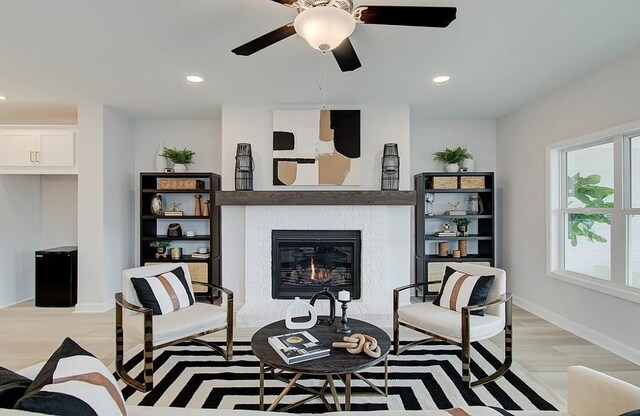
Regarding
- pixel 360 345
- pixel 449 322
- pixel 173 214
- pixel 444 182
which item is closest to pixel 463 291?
pixel 449 322

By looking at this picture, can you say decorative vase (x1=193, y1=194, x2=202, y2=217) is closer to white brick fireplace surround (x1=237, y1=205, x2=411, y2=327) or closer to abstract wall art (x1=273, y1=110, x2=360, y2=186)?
white brick fireplace surround (x1=237, y1=205, x2=411, y2=327)

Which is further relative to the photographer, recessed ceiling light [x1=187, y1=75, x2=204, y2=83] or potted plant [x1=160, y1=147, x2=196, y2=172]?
potted plant [x1=160, y1=147, x2=196, y2=172]

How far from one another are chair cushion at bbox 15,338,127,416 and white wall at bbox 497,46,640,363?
366 cm

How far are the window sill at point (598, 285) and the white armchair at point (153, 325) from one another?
3.29 meters

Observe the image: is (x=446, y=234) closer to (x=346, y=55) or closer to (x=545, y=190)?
(x=545, y=190)

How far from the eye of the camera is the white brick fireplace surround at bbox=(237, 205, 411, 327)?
4207 millimetres

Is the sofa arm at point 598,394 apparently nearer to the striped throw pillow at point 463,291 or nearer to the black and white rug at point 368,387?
the black and white rug at point 368,387

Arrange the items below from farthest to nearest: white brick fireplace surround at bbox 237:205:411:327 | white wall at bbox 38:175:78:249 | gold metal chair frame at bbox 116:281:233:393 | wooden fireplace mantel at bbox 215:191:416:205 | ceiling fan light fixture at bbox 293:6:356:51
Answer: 1. white wall at bbox 38:175:78:249
2. white brick fireplace surround at bbox 237:205:411:327
3. wooden fireplace mantel at bbox 215:191:416:205
4. gold metal chair frame at bbox 116:281:233:393
5. ceiling fan light fixture at bbox 293:6:356:51

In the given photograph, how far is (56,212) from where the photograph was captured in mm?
5074

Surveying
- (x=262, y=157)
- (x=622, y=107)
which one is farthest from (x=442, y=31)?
(x=262, y=157)

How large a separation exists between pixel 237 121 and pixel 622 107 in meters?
3.81

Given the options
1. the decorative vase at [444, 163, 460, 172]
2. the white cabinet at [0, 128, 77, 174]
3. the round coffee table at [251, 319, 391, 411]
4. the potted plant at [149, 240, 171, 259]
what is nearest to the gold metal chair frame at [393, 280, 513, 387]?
the round coffee table at [251, 319, 391, 411]

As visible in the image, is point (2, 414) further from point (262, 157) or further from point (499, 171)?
point (499, 171)

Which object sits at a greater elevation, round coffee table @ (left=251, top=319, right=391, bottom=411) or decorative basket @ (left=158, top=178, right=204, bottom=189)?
decorative basket @ (left=158, top=178, right=204, bottom=189)
